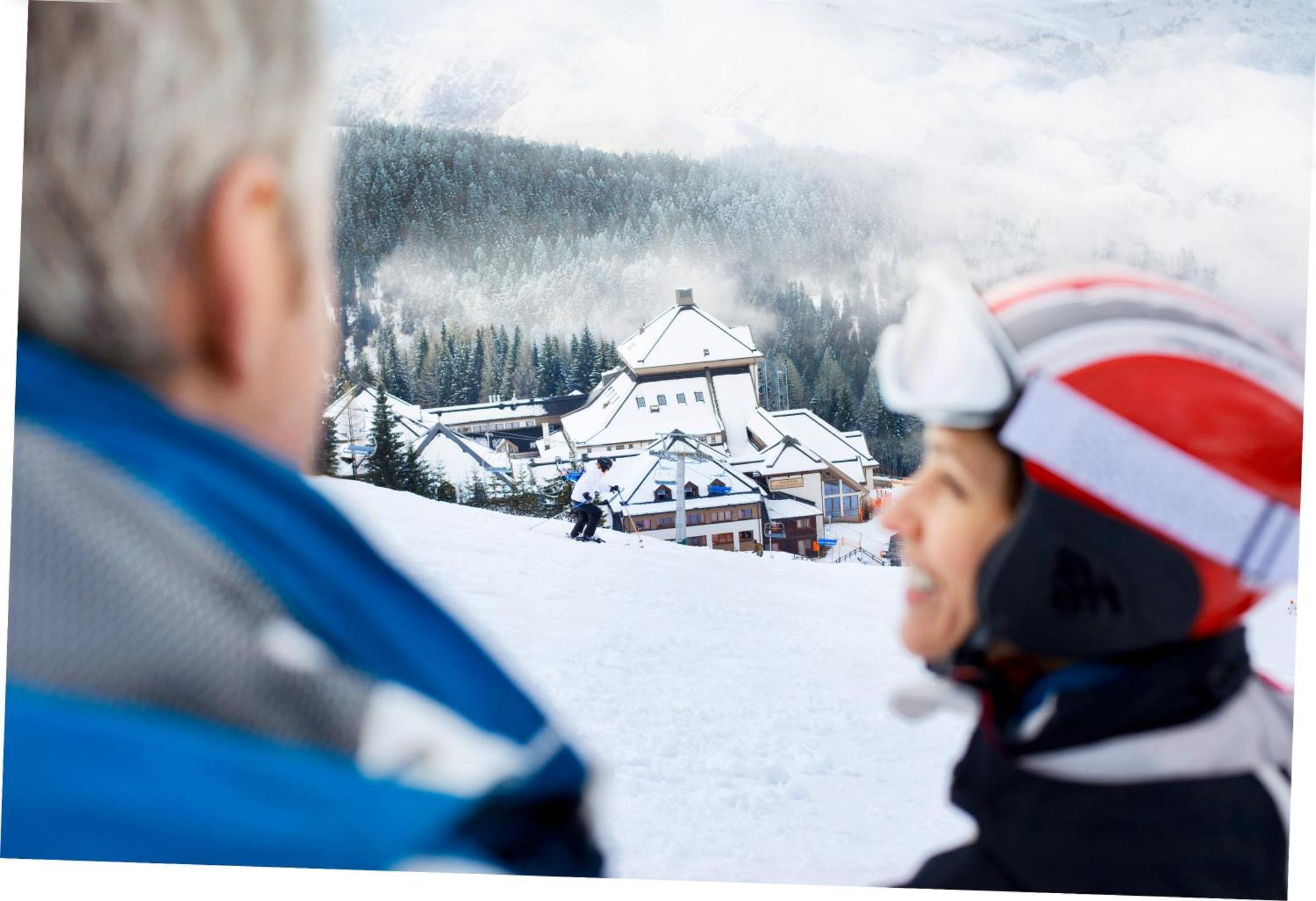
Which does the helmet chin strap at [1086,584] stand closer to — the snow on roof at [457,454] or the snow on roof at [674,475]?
the snow on roof at [674,475]

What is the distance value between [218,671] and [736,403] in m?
1.42

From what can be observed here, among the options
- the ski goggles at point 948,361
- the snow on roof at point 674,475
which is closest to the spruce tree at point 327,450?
the snow on roof at point 674,475

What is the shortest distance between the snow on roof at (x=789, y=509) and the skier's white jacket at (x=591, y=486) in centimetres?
34

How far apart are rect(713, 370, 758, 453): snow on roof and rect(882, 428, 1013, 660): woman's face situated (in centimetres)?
34

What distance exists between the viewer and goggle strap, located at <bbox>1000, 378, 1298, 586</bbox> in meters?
1.83

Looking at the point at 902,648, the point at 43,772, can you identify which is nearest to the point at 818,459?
the point at 902,648

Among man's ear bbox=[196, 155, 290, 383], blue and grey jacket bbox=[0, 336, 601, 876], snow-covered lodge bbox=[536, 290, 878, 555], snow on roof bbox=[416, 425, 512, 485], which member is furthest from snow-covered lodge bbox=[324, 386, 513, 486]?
blue and grey jacket bbox=[0, 336, 601, 876]

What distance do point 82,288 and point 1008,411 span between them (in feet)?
4.64

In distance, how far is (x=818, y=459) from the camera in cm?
226

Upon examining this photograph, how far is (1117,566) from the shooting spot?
72.5 inches

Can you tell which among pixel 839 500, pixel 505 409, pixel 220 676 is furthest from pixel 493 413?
pixel 220 676

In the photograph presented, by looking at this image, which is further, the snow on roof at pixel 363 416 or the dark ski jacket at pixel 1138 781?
the snow on roof at pixel 363 416

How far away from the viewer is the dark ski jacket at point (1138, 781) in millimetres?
1813

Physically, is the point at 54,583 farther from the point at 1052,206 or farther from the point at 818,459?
the point at 1052,206
